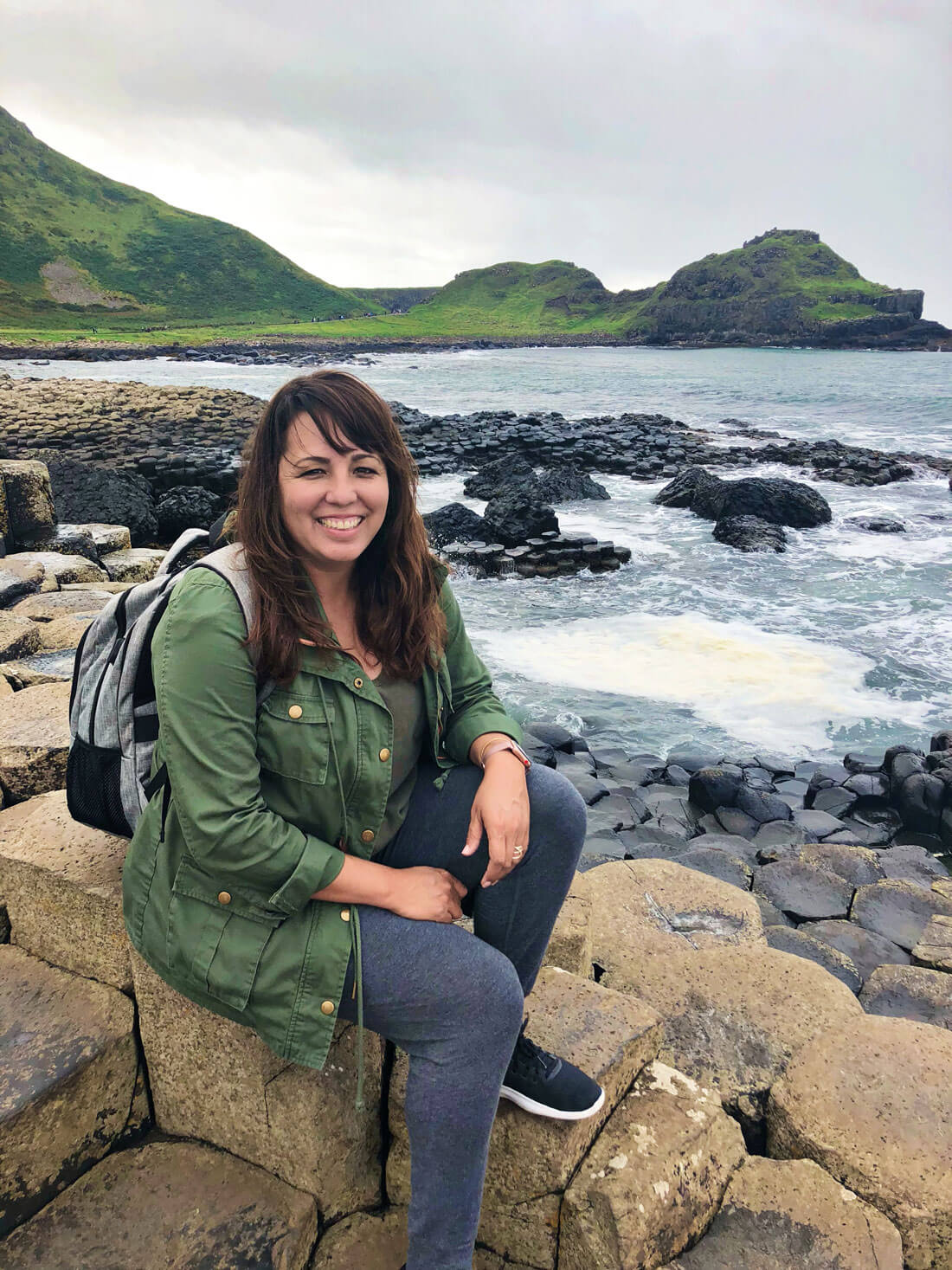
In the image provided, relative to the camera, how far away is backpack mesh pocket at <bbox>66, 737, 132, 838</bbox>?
1986 millimetres

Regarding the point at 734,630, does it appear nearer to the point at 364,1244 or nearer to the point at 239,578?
the point at 364,1244

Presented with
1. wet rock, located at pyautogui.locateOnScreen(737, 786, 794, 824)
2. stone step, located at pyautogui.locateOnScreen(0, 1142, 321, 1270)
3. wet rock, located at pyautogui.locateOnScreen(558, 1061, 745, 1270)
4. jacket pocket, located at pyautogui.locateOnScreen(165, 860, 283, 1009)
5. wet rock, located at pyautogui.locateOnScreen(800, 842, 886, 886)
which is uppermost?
jacket pocket, located at pyautogui.locateOnScreen(165, 860, 283, 1009)

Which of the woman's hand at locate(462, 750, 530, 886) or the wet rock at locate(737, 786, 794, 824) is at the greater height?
the woman's hand at locate(462, 750, 530, 886)

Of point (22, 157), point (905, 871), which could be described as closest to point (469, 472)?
point (905, 871)

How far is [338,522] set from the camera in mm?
1980

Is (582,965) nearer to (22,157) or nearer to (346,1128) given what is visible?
(346,1128)

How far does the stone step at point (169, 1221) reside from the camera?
6.10 ft

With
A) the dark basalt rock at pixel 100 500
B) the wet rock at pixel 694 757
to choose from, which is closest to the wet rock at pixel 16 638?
the wet rock at pixel 694 757

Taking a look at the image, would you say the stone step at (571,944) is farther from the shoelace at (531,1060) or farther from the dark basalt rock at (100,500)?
the dark basalt rock at (100,500)

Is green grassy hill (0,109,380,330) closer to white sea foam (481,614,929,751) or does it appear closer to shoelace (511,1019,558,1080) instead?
white sea foam (481,614,929,751)

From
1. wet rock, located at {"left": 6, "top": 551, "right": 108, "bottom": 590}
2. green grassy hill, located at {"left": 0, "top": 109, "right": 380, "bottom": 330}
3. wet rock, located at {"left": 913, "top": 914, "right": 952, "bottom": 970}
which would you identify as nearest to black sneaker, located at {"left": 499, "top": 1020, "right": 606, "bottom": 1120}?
wet rock, located at {"left": 913, "top": 914, "right": 952, "bottom": 970}

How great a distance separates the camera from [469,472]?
2177 centimetres

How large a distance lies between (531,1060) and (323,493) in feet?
4.98

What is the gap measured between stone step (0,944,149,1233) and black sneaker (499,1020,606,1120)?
3.60 feet
